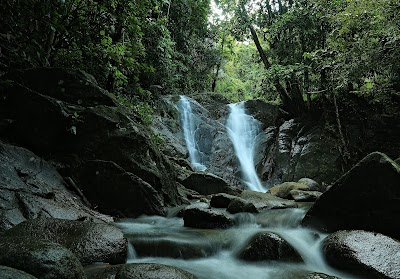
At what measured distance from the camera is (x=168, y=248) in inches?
177

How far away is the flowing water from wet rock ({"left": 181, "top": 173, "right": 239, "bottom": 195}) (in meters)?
3.50

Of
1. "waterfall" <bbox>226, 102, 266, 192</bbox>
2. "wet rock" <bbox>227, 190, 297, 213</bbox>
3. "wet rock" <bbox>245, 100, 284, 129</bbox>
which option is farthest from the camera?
"wet rock" <bbox>245, 100, 284, 129</bbox>

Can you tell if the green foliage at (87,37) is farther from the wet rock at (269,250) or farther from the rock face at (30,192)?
the wet rock at (269,250)

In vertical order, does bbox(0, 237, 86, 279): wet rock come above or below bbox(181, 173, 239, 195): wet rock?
above

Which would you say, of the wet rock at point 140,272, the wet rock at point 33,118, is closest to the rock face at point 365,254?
the wet rock at point 140,272

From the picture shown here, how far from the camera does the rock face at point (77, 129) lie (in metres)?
6.05

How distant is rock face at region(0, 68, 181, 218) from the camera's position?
605 cm

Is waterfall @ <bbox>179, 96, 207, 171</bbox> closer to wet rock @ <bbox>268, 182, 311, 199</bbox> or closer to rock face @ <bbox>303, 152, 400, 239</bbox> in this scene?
wet rock @ <bbox>268, 182, 311, 199</bbox>

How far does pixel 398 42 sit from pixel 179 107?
9.85 meters

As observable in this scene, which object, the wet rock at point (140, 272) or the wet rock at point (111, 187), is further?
the wet rock at point (111, 187)

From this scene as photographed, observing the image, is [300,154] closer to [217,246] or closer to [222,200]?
[222,200]

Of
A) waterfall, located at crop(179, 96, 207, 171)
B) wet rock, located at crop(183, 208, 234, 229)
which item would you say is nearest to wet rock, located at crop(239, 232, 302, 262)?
wet rock, located at crop(183, 208, 234, 229)

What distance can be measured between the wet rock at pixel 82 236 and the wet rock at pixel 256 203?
3.56 metres

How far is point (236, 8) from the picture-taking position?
52.4ft
